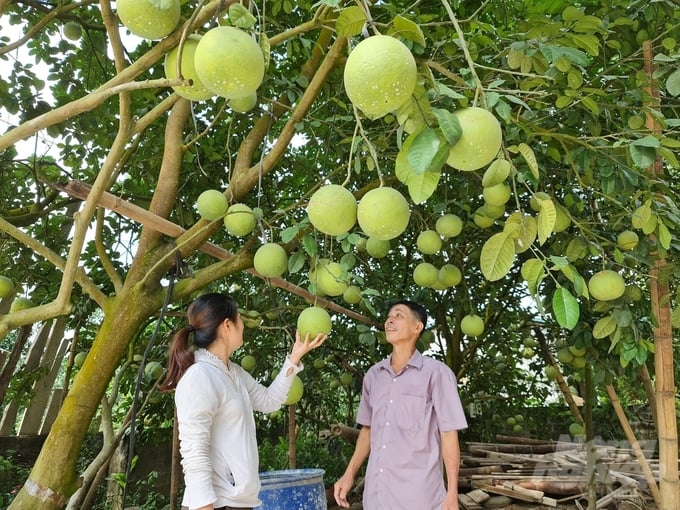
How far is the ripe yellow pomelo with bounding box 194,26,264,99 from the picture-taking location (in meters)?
0.99

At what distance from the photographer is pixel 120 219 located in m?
3.72

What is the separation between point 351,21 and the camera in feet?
3.79

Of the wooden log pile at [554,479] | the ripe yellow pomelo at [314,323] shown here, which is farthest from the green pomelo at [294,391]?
the wooden log pile at [554,479]

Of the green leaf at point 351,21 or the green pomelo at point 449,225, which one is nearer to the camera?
the green leaf at point 351,21

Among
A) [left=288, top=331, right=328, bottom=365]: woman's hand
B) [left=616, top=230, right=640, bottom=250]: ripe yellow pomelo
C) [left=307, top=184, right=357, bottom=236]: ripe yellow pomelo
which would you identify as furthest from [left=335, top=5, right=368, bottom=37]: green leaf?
[left=616, top=230, right=640, bottom=250]: ripe yellow pomelo

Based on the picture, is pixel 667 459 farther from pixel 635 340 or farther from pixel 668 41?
pixel 668 41

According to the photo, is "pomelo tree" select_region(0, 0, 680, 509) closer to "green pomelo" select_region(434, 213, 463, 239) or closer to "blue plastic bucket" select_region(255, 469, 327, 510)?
"green pomelo" select_region(434, 213, 463, 239)

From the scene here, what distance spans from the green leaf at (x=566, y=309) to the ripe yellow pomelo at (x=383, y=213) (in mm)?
417

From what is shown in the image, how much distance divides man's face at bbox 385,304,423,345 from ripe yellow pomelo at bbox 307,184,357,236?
1.51m

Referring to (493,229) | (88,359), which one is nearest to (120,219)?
(88,359)

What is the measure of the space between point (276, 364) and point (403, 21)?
4297 millimetres

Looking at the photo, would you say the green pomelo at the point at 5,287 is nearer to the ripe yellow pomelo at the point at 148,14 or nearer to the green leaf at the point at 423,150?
the ripe yellow pomelo at the point at 148,14

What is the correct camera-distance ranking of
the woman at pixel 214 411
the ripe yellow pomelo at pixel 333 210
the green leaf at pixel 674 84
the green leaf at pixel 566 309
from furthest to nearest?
the green leaf at pixel 674 84 < the woman at pixel 214 411 < the ripe yellow pomelo at pixel 333 210 < the green leaf at pixel 566 309

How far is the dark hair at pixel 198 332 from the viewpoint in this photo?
6.97 ft
